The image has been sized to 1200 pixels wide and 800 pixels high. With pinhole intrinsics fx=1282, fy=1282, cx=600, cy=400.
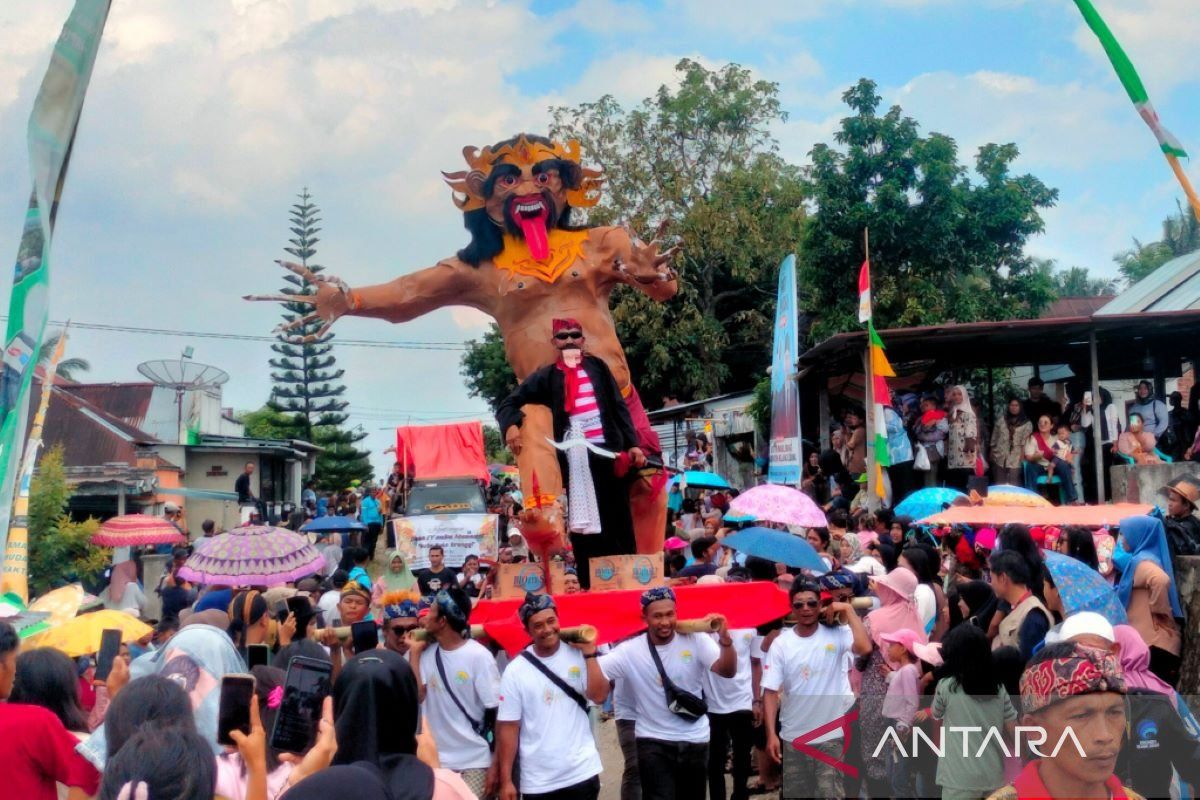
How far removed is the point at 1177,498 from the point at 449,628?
4257 millimetres

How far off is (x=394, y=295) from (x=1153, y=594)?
5116 mm

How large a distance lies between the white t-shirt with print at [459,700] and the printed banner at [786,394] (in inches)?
299

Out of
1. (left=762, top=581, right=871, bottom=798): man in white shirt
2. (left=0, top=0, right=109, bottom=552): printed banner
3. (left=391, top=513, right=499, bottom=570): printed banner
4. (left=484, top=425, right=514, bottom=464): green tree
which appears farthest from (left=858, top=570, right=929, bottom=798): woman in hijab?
(left=484, top=425, right=514, bottom=464): green tree

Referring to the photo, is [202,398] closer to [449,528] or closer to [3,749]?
[449,528]

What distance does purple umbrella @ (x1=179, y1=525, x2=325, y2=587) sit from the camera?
28.0ft

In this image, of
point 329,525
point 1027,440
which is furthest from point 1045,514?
point 329,525

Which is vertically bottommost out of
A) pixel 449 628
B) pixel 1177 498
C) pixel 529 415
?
pixel 449 628

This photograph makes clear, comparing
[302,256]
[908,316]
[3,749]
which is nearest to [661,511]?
[3,749]

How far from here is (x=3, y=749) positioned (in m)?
3.90

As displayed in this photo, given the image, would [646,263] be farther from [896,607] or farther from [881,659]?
[881,659]

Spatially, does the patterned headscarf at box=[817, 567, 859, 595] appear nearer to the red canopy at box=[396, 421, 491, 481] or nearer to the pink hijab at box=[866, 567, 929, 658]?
the pink hijab at box=[866, 567, 929, 658]

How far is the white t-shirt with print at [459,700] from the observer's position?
5.86 meters

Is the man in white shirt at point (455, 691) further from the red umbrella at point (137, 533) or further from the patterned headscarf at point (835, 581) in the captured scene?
the red umbrella at point (137, 533)

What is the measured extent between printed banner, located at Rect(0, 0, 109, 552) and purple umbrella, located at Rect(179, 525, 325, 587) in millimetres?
2803
